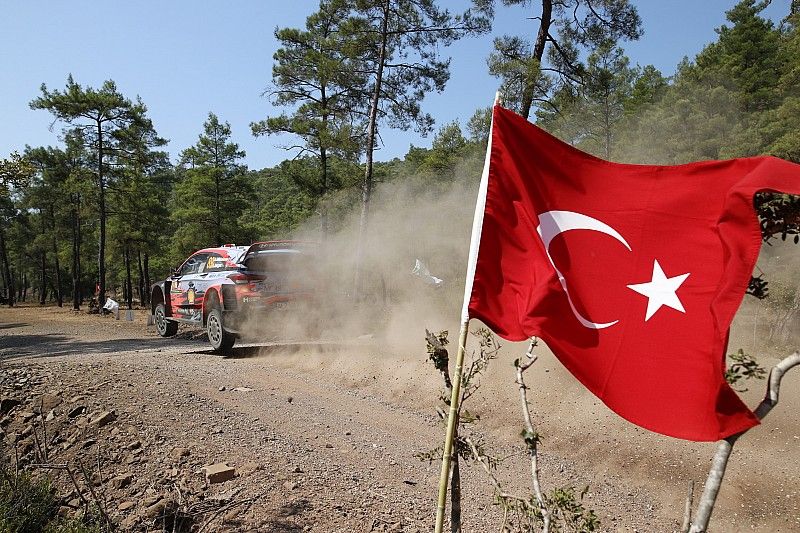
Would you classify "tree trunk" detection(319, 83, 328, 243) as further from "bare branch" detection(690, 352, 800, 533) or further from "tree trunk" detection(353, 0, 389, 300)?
"bare branch" detection(690, 352, 800, 533)

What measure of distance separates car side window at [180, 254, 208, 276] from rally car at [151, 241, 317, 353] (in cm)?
37

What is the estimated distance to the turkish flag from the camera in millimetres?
2674

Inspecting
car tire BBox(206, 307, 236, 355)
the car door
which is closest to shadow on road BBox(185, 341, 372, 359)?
car tire BBox(206, 307, 236, 355)

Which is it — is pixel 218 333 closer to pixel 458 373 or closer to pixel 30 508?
pixel 30 508

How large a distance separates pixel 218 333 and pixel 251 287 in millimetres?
1429

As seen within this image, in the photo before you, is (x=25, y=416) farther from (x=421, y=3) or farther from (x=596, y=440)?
(x=421, y=3)

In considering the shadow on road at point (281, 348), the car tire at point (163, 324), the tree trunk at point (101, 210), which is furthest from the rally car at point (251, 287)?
the tree trunk at point (101, 210)

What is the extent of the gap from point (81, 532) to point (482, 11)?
14724 mm

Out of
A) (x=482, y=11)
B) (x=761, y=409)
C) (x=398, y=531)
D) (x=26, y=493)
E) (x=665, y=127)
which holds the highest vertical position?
(x=482, y=11)

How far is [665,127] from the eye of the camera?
2341cm

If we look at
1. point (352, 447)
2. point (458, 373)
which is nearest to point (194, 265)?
point (352, 447)

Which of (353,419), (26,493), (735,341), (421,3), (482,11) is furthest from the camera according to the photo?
(421,3)

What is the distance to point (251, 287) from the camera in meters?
10.9

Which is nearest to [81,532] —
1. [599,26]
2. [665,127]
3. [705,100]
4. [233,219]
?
[599,26]
